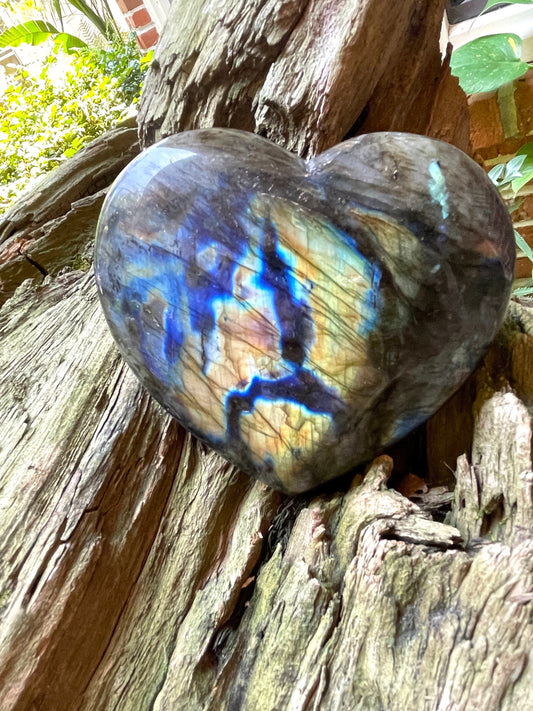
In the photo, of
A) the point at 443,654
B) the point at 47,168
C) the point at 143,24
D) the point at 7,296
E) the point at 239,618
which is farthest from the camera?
the point at 143,24

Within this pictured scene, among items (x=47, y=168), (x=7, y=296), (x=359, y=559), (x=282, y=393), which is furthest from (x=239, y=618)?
(x=47, y=168)

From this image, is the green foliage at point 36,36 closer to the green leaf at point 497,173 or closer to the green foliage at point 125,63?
the green foliage at point 125,63

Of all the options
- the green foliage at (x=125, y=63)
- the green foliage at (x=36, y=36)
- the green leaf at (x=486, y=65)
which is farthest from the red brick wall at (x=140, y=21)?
the green leaf at (x=486, y=65)

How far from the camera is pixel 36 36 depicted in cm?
257

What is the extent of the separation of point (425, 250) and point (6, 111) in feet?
7.54

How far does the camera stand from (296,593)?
30.8 inches

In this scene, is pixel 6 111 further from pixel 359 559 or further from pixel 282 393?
pixel 359 559

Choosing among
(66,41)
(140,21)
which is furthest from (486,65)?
(66,41)

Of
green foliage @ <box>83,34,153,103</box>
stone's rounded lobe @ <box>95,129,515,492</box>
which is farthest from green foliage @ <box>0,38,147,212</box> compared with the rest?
stone's rounded lobe @ <box>95,129,515,492</box>

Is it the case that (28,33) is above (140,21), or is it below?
above

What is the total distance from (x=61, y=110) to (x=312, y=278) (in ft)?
6.31

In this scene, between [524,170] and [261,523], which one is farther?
[524,170]

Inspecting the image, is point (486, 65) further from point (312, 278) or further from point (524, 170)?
point (312, 278)

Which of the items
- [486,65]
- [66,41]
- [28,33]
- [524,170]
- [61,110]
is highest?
[28,33]
